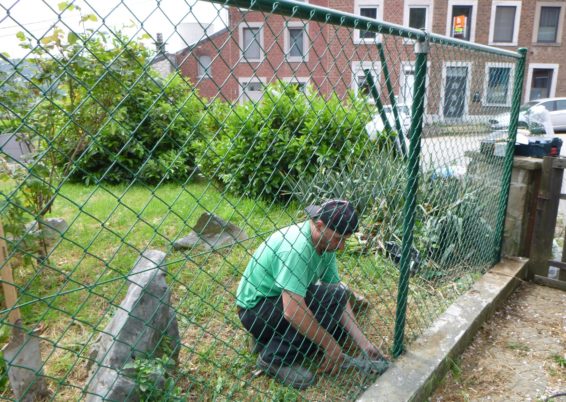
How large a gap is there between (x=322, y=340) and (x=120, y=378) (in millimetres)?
1070

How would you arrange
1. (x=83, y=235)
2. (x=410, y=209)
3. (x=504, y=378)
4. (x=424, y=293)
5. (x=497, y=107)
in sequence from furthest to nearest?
(x=83, y=235), (x=497, y=107), (x=424, y=293), (x=504, y=378), (x=410, y=209)

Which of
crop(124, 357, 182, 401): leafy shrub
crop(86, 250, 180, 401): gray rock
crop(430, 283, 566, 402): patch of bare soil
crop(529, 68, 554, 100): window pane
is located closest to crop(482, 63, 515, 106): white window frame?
crop(430, 283, 566, 402): patch of bare soil

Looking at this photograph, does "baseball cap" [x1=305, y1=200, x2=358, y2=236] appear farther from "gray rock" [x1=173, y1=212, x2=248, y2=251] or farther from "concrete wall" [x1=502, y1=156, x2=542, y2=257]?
"concrete wall" [x1=502, y1=156, x2=542, y2=257]

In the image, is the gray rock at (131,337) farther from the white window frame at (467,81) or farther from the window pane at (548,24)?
the window pane at (548,24)

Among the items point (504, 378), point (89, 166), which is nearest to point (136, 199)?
point (89, 166)

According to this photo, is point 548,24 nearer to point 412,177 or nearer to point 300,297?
point 412,177

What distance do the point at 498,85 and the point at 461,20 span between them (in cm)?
2246

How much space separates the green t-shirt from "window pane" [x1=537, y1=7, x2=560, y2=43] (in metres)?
27.2

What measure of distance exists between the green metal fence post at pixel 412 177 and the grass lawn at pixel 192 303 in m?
0.34

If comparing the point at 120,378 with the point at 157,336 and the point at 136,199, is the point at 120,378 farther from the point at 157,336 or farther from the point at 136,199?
the point at 136,199

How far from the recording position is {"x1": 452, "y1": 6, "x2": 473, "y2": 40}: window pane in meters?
23.1

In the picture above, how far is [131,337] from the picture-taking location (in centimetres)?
213

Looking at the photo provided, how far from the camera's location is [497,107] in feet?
12.5

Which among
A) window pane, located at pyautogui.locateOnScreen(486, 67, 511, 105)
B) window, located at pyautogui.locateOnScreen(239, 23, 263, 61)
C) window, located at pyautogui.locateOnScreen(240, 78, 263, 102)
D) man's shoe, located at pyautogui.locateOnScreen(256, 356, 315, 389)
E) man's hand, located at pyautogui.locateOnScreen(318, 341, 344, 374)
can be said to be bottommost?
man's shoe, located at pyautogui.locateOnScreen(256, 356, 315, 389)
